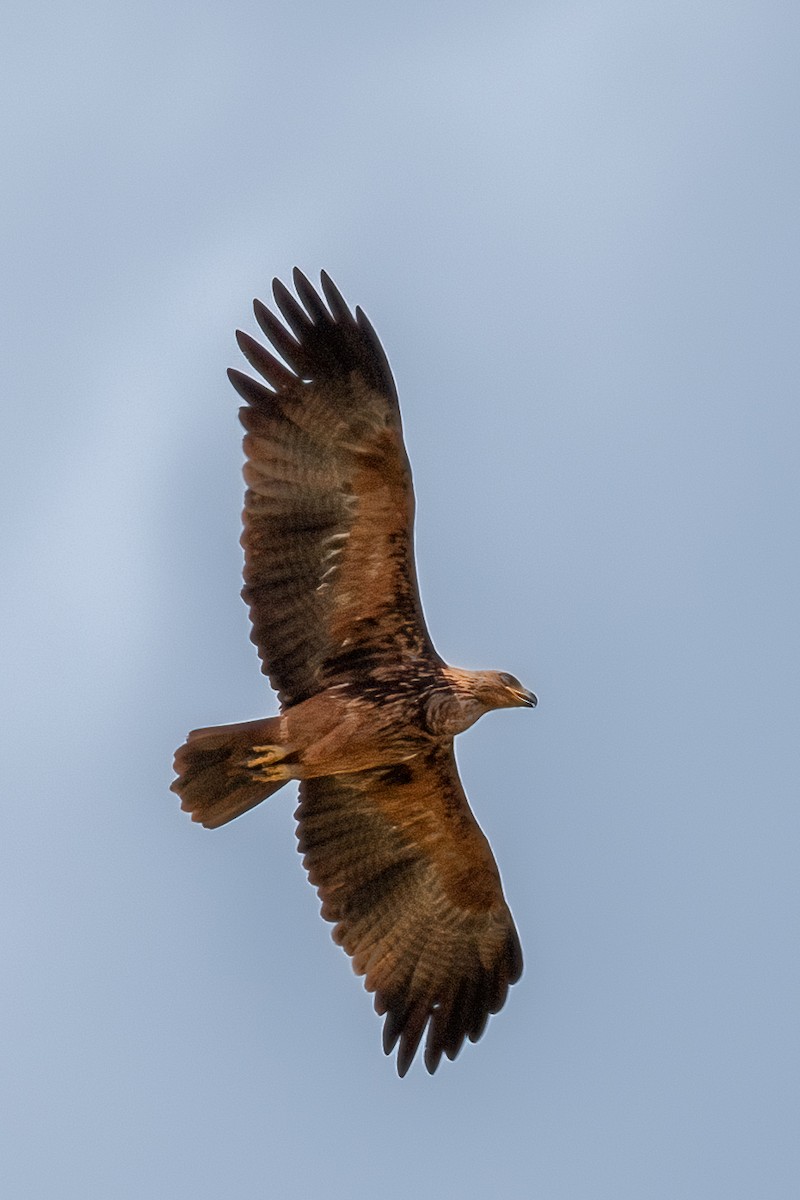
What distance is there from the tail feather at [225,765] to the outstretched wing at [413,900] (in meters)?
A: 0.98

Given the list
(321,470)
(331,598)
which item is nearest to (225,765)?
(331,598)

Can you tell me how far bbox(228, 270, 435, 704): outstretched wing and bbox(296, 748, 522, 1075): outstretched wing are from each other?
1.49m

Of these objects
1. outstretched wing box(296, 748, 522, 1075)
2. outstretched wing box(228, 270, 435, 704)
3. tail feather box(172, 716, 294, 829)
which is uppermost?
outstretched wing box(228, 270, 435, 704)

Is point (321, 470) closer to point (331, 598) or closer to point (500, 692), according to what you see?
point (331, 598)

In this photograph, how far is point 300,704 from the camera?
1365 centimetres

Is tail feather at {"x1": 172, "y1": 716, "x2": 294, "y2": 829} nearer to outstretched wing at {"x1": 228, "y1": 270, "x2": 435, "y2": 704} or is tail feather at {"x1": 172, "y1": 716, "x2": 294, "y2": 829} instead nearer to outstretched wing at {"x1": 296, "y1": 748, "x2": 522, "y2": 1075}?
outstretched wing at {"x1": 228, "y1": 270, "x2": 435, "y2": 704}

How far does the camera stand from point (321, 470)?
13438mm

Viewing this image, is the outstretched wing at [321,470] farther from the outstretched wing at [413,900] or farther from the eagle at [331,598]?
the outstretched wing at [413,900]

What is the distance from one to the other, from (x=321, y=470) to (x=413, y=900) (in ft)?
10.7

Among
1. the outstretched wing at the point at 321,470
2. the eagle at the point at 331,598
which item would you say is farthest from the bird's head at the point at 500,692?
the outstretched wing at the point at 321,470

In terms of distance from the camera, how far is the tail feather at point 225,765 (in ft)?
43.9

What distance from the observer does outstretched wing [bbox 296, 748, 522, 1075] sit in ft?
47.3

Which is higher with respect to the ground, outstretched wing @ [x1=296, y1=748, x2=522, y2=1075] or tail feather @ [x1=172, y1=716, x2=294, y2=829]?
tail feather @ [x1=172, y1=716, x2=294, y2=829]

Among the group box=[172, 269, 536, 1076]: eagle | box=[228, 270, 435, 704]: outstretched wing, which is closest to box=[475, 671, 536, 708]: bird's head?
box=[172, 269, 536, 1076]: eagle
